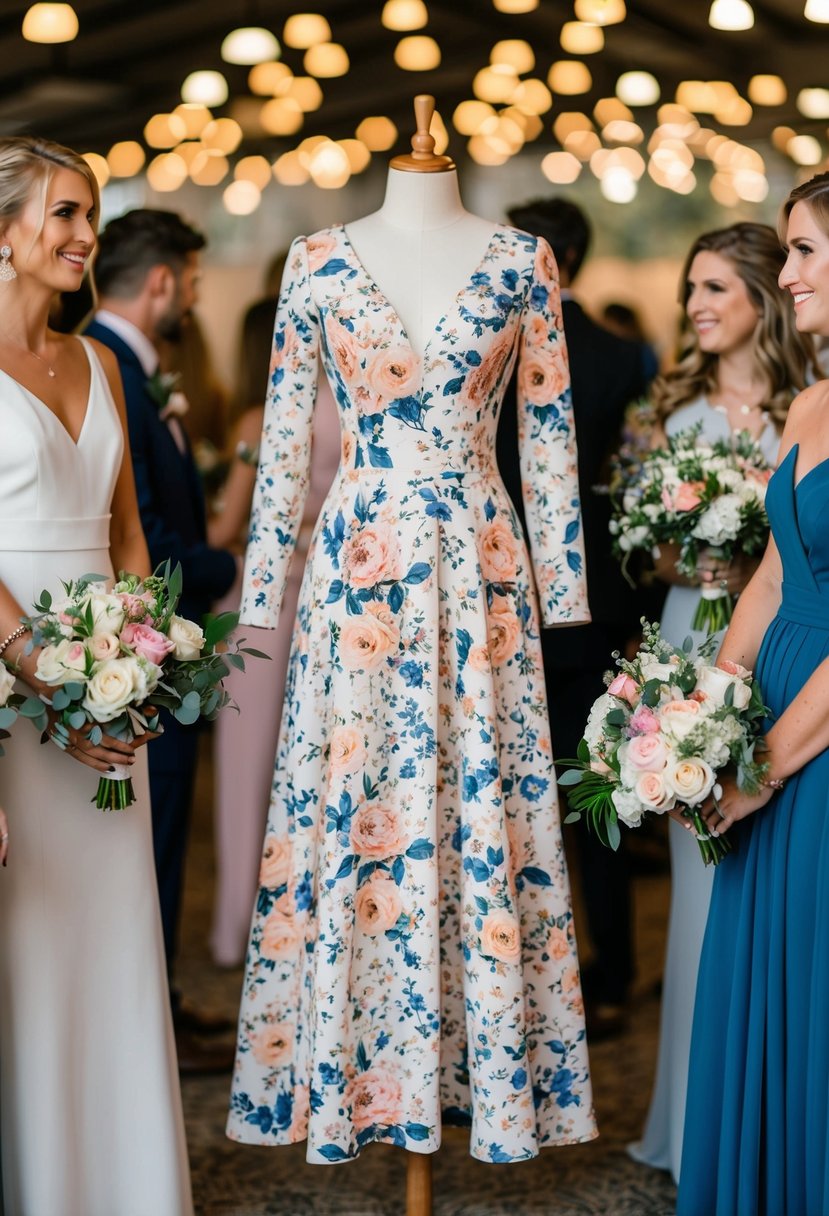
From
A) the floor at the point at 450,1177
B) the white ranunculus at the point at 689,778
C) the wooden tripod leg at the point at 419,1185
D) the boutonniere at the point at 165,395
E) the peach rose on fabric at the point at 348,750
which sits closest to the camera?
the white ranunculus at the point at 689,778

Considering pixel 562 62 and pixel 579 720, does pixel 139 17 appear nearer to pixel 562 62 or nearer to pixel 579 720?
pixel 562 62

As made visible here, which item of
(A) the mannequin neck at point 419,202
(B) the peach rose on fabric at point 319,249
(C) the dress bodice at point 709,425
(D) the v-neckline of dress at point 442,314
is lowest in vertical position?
(C) the dress bodice at point 709,425

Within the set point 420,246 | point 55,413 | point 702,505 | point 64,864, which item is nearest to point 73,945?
point 64,864

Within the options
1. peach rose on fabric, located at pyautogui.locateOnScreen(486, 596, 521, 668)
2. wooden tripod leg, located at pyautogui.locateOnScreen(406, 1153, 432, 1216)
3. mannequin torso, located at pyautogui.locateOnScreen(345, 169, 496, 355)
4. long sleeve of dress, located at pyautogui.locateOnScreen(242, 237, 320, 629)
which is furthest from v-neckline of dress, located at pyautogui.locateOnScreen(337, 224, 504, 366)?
wooden tripod leg, located at pyautogui.locateOnScreen(406, 1153, 432, 1216)

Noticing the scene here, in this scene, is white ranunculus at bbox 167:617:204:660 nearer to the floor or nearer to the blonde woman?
the blonde woman

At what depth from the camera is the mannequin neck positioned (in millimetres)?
2762

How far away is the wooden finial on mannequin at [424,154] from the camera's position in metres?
2.76

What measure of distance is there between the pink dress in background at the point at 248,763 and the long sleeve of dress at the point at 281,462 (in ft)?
4.58

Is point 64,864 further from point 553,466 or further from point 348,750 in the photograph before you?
point 553,466

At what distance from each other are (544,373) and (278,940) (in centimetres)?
120

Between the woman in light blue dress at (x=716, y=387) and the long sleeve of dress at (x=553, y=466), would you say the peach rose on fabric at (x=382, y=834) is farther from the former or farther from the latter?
the woman in light blue dress at (x=716, y=387)

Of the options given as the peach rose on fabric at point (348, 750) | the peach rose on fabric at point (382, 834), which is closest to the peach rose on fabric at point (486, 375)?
the peach rose on fabric at point (348, 750)

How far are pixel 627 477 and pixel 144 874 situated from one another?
1.48m

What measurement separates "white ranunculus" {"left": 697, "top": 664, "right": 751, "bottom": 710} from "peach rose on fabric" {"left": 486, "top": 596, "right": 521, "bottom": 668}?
19.6 inches
